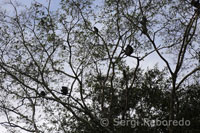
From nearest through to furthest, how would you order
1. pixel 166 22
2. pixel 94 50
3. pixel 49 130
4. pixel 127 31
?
pixel 166 22 < pixel 127 31 < pixel 94 50 < pixel 49 130

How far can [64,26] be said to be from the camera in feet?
34.6

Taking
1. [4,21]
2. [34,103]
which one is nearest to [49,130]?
[34,103]

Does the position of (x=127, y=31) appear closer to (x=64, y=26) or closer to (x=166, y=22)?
(x=166, y=22)

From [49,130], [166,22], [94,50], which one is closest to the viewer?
[166,22]

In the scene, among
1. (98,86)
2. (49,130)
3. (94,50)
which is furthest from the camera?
(49,130)

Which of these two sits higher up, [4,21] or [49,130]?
[4,21]

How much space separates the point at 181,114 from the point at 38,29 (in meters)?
8.49

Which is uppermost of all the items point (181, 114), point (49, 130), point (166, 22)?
point (166, 22)

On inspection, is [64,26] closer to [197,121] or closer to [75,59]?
[75,59]

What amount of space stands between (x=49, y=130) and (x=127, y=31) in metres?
7.26

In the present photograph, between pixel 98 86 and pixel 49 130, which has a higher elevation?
pixel 98 86

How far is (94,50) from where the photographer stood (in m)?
11.1

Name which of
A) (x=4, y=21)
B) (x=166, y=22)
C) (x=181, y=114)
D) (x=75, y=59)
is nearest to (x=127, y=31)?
(x=166, y=22)

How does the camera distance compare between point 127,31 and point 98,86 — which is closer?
point 127,31
